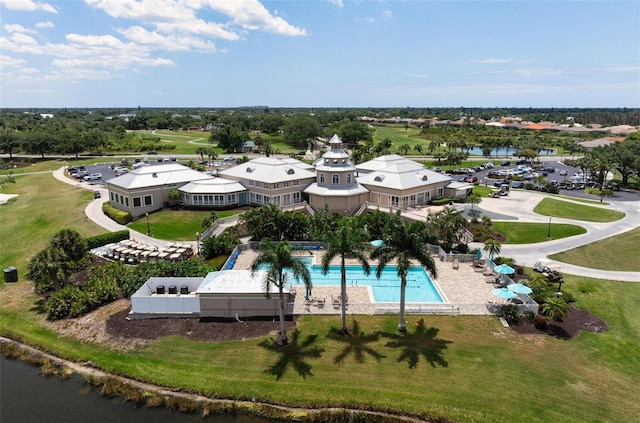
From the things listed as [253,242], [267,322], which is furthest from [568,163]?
[267,322]

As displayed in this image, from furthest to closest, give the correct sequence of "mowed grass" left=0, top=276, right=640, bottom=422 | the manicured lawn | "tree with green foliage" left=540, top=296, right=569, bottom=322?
the manicured lawn, "tree with green foliage" left=540, top=296, right=569, bottom=322, "mowed grass" left=0, top=276, right=640, bottom=422

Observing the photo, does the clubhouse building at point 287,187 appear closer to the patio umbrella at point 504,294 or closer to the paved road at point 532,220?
the paved road at point 532,220

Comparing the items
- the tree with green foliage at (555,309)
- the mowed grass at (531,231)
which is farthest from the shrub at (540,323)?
the mowed grass at (531,231)

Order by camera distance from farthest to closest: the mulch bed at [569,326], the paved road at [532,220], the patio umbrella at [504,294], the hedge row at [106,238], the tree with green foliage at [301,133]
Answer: the tree with green foliage at [301,133]
the hedge row at [106,238]
the paved road at [532,220]
the patio umbrella at [504,294]
the mulch bed at [569,326]

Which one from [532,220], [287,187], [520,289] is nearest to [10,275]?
[287,187]

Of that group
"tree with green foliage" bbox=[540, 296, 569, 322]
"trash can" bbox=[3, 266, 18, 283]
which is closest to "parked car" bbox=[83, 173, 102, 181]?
"trash can" bbox=[3, 266, 18, 283]

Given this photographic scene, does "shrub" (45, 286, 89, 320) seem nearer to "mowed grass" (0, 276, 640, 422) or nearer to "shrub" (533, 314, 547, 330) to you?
"mowed grass" (0, 276, 640, 422)
